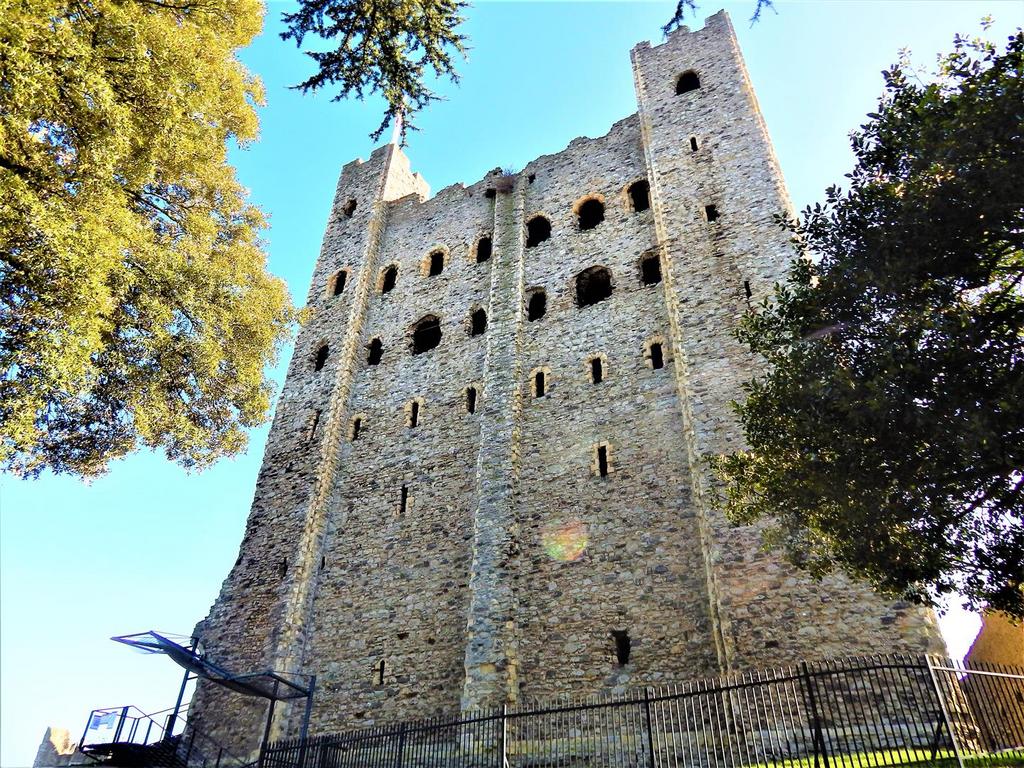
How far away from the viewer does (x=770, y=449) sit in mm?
9953

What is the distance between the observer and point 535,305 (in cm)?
1947

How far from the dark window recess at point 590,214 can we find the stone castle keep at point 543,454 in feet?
0.38

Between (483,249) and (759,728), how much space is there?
15443 millimetres

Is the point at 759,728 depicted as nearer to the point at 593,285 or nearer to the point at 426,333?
the point at 593,285

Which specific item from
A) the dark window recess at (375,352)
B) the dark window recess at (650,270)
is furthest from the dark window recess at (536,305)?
the dark window recess at (375,352)

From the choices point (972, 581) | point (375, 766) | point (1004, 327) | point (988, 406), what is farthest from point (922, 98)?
point (375, 766)

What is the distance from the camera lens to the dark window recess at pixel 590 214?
20.5 m

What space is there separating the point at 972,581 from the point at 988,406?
2.49m

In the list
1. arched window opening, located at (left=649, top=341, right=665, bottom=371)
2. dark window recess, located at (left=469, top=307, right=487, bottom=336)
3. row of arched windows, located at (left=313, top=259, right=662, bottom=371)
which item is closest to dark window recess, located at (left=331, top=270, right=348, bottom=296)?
row of arched windows, located at (left=313, top=259, right=662, bottom=371)

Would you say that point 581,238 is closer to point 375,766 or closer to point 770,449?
point 770,449

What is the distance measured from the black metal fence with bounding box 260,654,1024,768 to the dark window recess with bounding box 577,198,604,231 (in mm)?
13068

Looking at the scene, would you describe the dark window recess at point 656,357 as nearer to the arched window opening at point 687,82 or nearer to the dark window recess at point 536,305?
the dark window recess at point 536,305

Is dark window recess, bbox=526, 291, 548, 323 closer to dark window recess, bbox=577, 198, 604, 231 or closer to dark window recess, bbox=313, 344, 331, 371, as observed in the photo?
dark window recess, bbox=577, 198, 604, 231

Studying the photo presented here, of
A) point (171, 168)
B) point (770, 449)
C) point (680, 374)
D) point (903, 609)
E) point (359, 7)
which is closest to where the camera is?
point (770, 449)
